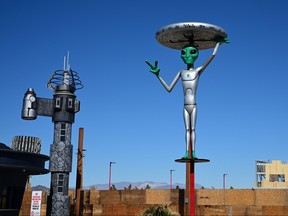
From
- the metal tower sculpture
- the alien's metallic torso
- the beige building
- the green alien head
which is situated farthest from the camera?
the beige building

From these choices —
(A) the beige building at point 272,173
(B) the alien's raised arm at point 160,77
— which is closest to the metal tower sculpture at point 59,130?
(B) the alien's raised arm at point 160,77

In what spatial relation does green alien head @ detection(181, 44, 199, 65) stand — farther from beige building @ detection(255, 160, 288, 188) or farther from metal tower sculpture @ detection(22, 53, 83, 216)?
beige building @ detection(255, 160, 288, 188)

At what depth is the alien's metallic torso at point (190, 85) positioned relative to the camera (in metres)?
16.0

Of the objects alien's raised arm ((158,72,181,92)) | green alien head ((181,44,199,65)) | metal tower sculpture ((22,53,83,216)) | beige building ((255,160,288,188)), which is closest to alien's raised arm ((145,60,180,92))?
alien's raised arm ((158,72,181,92))

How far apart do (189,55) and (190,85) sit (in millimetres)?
1238

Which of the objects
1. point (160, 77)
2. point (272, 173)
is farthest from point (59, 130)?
point (272, 173)

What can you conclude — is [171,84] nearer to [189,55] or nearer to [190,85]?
[190,85]

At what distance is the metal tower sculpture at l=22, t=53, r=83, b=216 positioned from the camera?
2442 cm

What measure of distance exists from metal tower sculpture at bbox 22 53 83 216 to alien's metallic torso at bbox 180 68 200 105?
1063cm

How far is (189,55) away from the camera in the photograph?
1655cm

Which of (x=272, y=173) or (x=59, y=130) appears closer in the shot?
(x=59, y=130)

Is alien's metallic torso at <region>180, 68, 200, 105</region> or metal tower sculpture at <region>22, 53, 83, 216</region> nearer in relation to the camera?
alien's metallic torso at <region>180, 68, 200, 105</region>

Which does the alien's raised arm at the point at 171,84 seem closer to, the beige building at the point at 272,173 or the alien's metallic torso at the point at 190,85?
the alien's metallic torso at the point at 190,85

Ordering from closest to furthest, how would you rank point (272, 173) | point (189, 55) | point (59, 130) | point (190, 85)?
point (190, 85)
point (189, 55)
point (59, 130)
point (272, 173)
